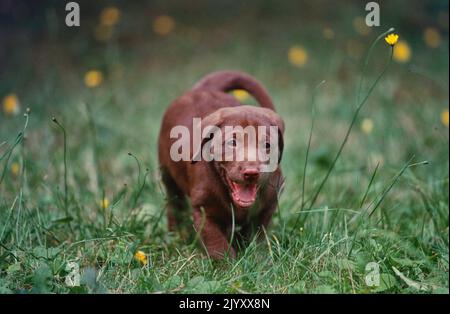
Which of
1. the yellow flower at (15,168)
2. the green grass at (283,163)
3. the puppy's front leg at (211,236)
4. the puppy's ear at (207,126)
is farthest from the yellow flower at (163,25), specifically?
the puppy's front leg at (211,236)

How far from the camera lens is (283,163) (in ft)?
18.2

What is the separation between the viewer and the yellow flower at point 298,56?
286 inches

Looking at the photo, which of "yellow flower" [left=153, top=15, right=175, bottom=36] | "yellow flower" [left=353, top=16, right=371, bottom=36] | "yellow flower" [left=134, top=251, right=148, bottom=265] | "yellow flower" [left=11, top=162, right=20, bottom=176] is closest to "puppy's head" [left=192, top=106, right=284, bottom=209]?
"yellow flower" [left=134, top=251, right=148, bottom=265]

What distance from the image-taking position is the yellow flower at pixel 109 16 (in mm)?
7619

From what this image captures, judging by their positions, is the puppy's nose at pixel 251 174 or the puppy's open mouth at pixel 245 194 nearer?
the puppy's nose at pixel 251 174

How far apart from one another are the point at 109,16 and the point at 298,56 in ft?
6.76

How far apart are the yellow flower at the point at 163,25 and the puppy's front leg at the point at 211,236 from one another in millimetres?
4830

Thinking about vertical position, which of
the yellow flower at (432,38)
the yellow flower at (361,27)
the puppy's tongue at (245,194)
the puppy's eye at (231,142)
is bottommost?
the puppy's tongue at (245,194)

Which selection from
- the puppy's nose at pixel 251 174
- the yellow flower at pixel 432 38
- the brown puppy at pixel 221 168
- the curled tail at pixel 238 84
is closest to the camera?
the puppy's nose at pixel 251 174

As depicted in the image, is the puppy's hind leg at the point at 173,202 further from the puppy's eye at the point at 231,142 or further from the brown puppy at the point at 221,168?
the puppy's eye at the point at 231,142

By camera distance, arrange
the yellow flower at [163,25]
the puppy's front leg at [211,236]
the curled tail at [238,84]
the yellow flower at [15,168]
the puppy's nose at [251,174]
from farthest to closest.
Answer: the yellow flower at [163,25]
the yellow flower at [15,168]
the curled tail at [238,84]
the puppy's front leg at [211,236]
the puppy's nose at [251,174]

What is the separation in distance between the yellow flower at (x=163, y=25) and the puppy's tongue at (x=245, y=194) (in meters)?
5.11

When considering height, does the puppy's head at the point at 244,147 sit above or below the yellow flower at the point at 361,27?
below

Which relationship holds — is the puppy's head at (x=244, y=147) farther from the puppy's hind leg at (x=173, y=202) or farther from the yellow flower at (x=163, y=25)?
the yellow flower at (x=163, y=25)
